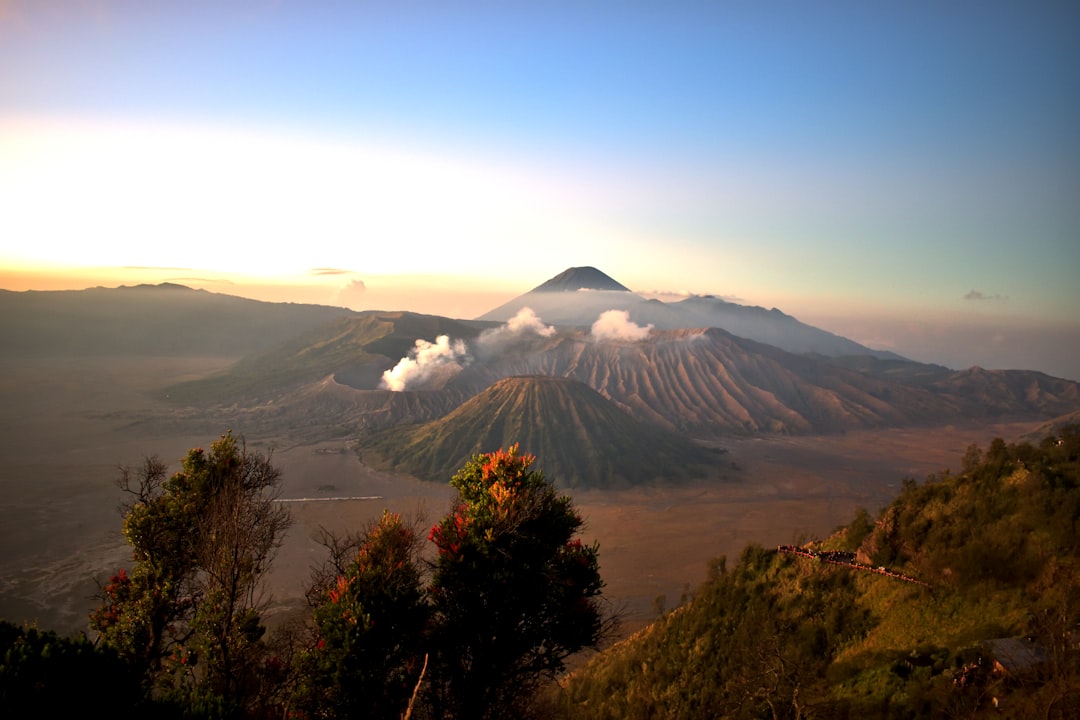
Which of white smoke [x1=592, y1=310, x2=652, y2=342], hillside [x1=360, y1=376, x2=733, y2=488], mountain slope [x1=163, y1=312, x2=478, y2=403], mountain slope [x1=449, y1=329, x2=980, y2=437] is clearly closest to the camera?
hillside [x1=360, y1=376, x2=733, y2=488]

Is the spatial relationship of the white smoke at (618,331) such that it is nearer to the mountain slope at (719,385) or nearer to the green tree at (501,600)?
the mountain slope at (719,385)

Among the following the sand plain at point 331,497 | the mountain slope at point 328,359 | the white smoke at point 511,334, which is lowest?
the sand plain at point 331,497

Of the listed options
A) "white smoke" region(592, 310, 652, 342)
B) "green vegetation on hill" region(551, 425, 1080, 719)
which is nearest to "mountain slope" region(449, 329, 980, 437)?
"white smoke" region(592, 310, 652, 342)

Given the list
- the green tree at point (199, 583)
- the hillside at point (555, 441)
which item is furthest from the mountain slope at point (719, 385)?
the green tree at point (199, 583)

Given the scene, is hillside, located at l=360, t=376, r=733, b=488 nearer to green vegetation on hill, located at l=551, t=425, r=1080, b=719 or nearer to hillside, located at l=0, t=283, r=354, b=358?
green vegetation on hill, located at l=551, t=425, r=1080, b=719

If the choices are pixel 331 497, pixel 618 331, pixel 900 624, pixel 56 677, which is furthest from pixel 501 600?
pixel 618 331
